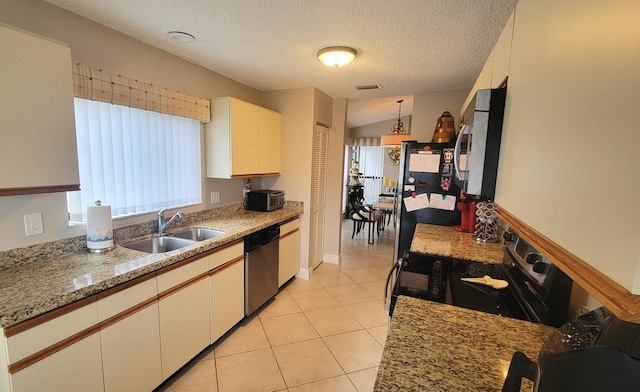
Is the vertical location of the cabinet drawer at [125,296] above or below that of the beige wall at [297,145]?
below

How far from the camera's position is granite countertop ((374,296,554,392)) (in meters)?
0.78

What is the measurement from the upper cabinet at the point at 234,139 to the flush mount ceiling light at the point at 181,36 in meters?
0.62

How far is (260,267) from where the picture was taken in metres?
2.63

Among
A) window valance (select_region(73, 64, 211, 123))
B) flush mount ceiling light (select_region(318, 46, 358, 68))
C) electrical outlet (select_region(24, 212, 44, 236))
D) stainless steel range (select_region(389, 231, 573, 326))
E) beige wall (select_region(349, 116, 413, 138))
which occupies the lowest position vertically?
stainless steel range (select_region(389, 231, 573, 326))

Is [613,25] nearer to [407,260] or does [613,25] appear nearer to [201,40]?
[407,260]

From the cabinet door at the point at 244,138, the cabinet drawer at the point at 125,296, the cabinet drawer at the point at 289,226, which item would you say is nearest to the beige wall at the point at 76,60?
the cabinet door at the point at 244,138

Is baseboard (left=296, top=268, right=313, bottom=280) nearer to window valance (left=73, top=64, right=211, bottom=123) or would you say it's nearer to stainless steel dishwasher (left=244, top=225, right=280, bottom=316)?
stainless steel dishwasher (left=244, top=225, right=280, bottom=316)

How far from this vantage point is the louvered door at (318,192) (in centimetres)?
351

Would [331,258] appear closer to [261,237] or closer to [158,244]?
[261,237]

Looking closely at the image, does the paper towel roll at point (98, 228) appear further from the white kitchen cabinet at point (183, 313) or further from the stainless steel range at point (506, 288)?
the stainless steel range at point (506, 288)

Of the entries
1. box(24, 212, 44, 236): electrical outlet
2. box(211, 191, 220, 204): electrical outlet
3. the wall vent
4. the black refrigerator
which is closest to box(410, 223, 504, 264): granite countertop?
the black refrigerator

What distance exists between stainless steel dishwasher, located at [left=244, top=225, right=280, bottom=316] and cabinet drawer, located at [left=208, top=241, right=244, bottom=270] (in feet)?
0.26

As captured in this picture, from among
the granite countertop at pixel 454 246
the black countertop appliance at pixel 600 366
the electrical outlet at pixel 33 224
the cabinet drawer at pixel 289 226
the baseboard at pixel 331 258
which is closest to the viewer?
the black countertop appliance at pixel 600 366

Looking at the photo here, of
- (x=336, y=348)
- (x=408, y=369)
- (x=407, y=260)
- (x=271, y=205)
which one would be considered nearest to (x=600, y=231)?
(x=408, y=369)
